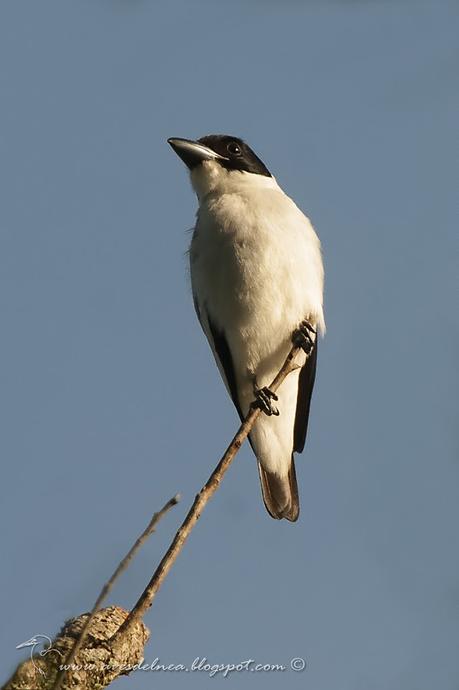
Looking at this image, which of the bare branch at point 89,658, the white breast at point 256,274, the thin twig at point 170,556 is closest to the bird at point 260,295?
the white breast at point 256,274

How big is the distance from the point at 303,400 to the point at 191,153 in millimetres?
2263

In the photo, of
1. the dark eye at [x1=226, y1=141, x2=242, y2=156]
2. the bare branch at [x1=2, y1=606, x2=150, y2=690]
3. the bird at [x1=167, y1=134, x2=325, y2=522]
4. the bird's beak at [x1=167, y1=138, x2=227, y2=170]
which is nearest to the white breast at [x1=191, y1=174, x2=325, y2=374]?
the bird at [x1=167, y1=134, x2=325, y2=522]

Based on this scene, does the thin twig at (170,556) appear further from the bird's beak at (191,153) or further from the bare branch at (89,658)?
the bird's beak at (191,153)

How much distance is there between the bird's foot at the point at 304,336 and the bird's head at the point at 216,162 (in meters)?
1.48

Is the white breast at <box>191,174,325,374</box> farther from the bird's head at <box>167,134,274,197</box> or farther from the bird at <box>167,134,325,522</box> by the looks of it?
the bird's head at <box>167,134,274,197</box>

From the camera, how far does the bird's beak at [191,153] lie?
846cm

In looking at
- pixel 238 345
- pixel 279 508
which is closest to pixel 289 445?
pixel 279 508

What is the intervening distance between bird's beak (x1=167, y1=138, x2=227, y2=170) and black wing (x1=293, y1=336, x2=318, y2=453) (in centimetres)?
192

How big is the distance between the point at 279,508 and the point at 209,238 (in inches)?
85.9

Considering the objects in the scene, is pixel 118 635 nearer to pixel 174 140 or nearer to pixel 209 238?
pixel 209 238

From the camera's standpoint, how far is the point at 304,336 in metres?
7.46

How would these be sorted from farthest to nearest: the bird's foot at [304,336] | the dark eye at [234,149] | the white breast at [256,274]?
the dark eye at [234,149] < the bird's foot at [304,336] < the white breast at [256,274]

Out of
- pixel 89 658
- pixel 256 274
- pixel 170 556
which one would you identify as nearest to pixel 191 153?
pixel 256 274

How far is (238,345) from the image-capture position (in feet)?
25.2
